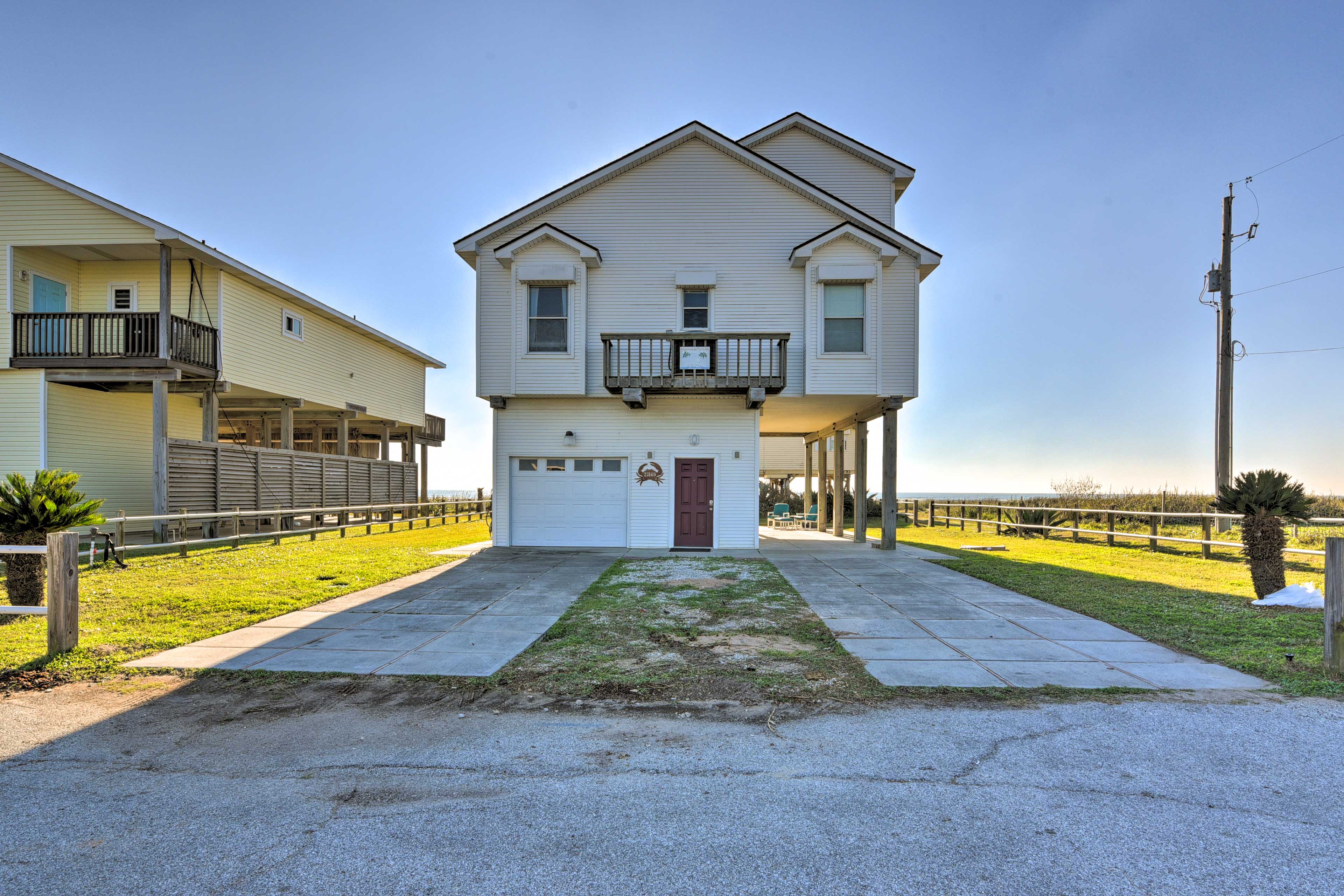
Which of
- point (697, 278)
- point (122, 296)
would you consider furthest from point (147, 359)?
point (697, 278)

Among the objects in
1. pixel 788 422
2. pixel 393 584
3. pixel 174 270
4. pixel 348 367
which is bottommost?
pixel 393 584

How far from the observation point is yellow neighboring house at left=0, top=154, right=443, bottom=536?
53.9 feet

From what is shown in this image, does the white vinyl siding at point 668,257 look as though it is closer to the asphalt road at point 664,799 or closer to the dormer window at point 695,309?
the dormer window at point 695,309

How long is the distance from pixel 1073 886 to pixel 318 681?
545cm

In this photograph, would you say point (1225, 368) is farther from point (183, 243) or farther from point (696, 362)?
point (183, 243)

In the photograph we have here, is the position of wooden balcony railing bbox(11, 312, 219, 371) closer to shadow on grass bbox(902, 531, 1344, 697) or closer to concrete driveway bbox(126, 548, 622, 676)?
concrete driveway bbox(126, 548, 622, 676)

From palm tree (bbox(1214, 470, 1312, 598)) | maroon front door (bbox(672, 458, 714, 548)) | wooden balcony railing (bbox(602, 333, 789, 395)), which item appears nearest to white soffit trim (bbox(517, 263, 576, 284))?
wooden balcony railing (bbox(602, 333, 789, 395))

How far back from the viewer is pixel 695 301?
638 inches

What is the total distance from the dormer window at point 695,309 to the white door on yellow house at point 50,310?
1471 cm

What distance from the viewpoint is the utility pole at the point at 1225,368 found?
1809cm

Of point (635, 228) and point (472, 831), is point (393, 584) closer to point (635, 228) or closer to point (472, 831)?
point (472, 831)

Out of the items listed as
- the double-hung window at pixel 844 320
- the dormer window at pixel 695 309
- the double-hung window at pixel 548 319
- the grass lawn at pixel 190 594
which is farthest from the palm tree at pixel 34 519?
the double-hung window at pixel 844 320

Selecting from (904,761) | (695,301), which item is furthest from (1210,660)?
(695,301)

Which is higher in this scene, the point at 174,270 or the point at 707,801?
the point at 174,270
